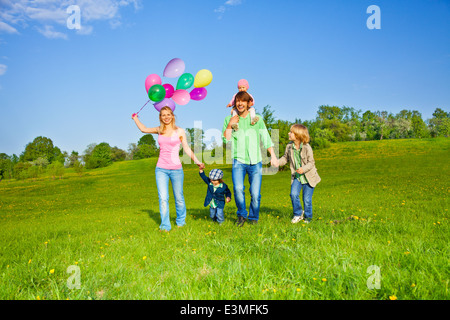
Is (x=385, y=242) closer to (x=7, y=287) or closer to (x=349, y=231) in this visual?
(x=349, y=231)

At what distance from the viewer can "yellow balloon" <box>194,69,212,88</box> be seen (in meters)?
7.65

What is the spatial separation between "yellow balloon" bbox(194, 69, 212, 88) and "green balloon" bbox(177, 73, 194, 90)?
135mm

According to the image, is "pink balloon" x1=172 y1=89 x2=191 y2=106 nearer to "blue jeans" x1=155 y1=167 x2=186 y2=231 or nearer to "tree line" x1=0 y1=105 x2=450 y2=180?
"blue jeans" x1=155 y1=167 x2=186 y2=231

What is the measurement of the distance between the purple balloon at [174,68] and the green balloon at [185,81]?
0.17 m

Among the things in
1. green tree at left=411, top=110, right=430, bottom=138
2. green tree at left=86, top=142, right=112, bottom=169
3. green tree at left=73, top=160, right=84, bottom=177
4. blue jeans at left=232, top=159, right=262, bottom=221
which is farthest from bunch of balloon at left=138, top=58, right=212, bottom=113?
green tree at left=411, top=110, right=430, bottom=138

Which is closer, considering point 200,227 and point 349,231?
point 349,231

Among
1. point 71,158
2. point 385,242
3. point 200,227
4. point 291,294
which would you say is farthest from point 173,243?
point 71,158

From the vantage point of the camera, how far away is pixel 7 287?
10.6ft

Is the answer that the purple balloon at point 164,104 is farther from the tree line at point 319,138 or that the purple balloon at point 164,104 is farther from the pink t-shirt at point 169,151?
the tree line at point 319,138

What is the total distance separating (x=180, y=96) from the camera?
7762 mm

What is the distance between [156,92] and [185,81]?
0.98 m

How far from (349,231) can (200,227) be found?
3093 mm

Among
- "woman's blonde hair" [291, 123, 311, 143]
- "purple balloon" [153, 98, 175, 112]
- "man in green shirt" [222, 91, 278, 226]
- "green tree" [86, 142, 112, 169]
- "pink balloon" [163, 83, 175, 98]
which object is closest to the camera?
"man in green shirt" [222, 91, 278, 226]
